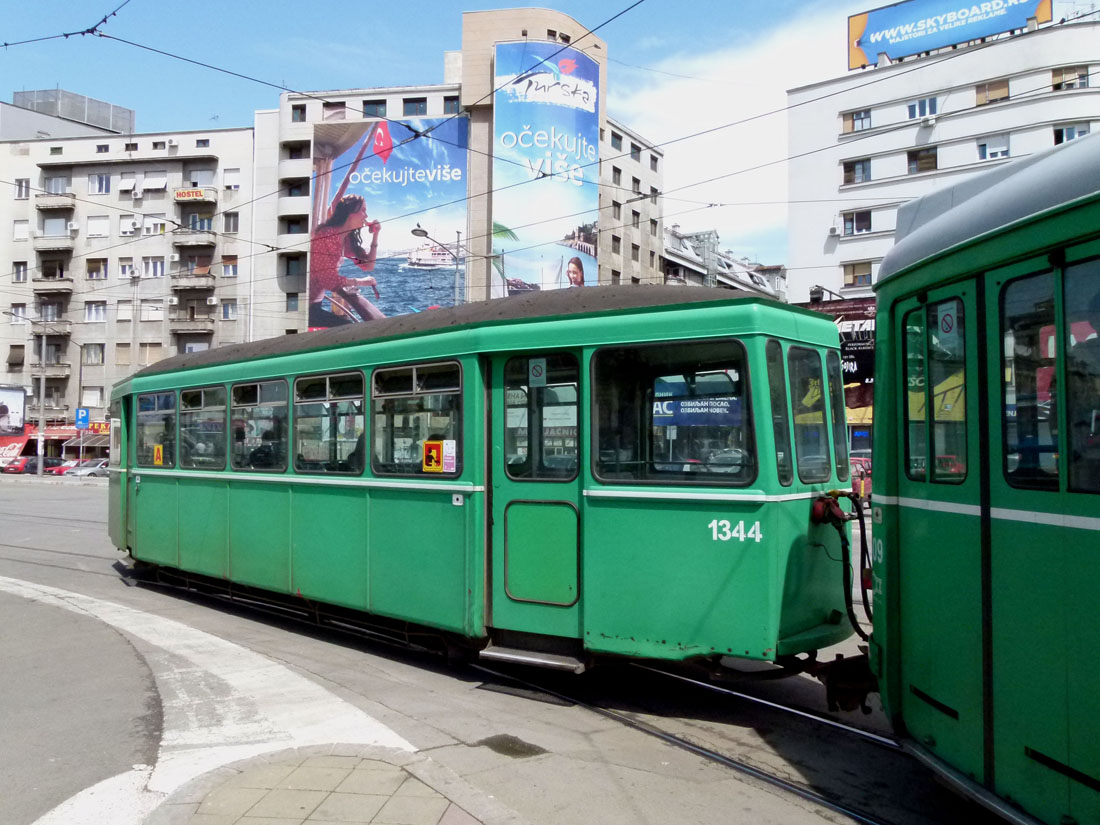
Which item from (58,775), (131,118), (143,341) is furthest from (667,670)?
(131,118)

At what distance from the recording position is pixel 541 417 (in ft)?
22.8

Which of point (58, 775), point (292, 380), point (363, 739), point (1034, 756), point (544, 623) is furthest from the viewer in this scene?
point (292, 380)

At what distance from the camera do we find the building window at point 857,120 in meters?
42.2

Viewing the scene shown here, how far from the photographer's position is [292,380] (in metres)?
9.26

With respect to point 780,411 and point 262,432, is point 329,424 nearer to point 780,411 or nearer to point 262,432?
point 262,432

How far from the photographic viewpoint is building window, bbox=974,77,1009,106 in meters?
38.6

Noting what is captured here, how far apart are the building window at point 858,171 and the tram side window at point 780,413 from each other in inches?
1527

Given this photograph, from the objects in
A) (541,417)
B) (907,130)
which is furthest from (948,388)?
(907,130)

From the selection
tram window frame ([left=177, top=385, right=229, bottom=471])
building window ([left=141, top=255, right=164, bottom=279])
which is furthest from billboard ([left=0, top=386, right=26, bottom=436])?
tram window frame ([left=177, top=385, right=229, bottom=471])

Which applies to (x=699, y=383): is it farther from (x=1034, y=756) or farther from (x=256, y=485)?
(x=256, y=485)

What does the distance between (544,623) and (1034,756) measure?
11.8 feet

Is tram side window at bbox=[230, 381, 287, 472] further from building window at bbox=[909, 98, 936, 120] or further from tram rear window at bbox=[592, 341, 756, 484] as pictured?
building window at bbox=[909, 98, 936, 120]

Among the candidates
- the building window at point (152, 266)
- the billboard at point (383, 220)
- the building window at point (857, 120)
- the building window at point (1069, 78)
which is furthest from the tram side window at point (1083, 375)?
the building window at point (152, 266)

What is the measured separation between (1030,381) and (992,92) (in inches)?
1588
